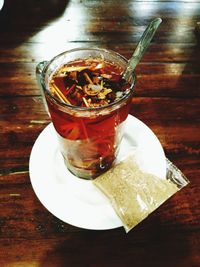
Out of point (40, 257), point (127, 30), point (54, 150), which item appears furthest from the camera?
point (127, 30)

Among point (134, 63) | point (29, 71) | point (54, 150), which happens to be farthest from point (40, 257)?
point (29, 71)

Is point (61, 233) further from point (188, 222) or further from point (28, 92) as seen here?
point (28, 92)

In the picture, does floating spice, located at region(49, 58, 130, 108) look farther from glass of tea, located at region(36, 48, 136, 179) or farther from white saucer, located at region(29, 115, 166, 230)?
white saucer, located at region(29, 115, 166, 230)

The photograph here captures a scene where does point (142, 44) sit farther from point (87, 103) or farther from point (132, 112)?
point (132, 112)

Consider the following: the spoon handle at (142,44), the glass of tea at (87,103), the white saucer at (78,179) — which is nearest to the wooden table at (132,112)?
the white saucer at (78,179)

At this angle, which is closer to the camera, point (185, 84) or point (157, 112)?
point (157, 112)

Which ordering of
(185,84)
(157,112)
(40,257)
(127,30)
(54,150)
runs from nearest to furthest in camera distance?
(40,257)
(54,150)
(157,112)
(185,84)
(127,30)

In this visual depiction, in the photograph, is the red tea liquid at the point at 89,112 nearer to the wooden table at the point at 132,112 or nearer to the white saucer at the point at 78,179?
the white saucer at the point at 78,179
